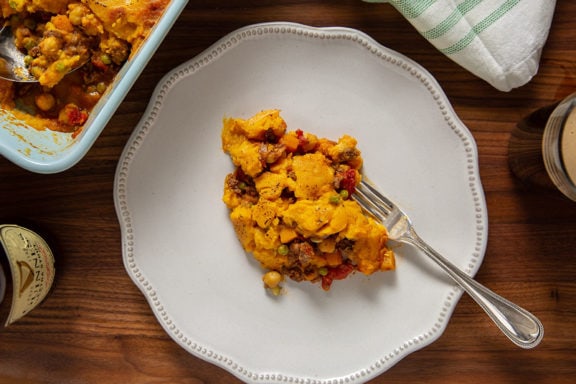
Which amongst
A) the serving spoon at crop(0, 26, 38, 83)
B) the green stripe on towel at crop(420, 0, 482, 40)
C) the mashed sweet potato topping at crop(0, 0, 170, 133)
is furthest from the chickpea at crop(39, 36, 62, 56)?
the green stripe on towel at crop(420, 0, 482, 40)

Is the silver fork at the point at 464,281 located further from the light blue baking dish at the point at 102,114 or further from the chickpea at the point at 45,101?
the chickpea at the point at 45,101

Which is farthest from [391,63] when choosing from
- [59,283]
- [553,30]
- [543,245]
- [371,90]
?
[59,283]

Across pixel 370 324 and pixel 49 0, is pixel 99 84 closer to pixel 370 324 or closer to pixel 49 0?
pixel 49 0

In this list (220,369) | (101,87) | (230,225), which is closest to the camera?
(101,87)

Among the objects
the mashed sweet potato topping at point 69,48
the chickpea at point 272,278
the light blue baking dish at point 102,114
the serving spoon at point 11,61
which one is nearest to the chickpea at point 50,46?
the mashed sweet potato topping at point 69,48

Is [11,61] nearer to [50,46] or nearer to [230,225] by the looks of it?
[50,46]

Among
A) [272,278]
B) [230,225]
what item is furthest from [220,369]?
[230,225]
